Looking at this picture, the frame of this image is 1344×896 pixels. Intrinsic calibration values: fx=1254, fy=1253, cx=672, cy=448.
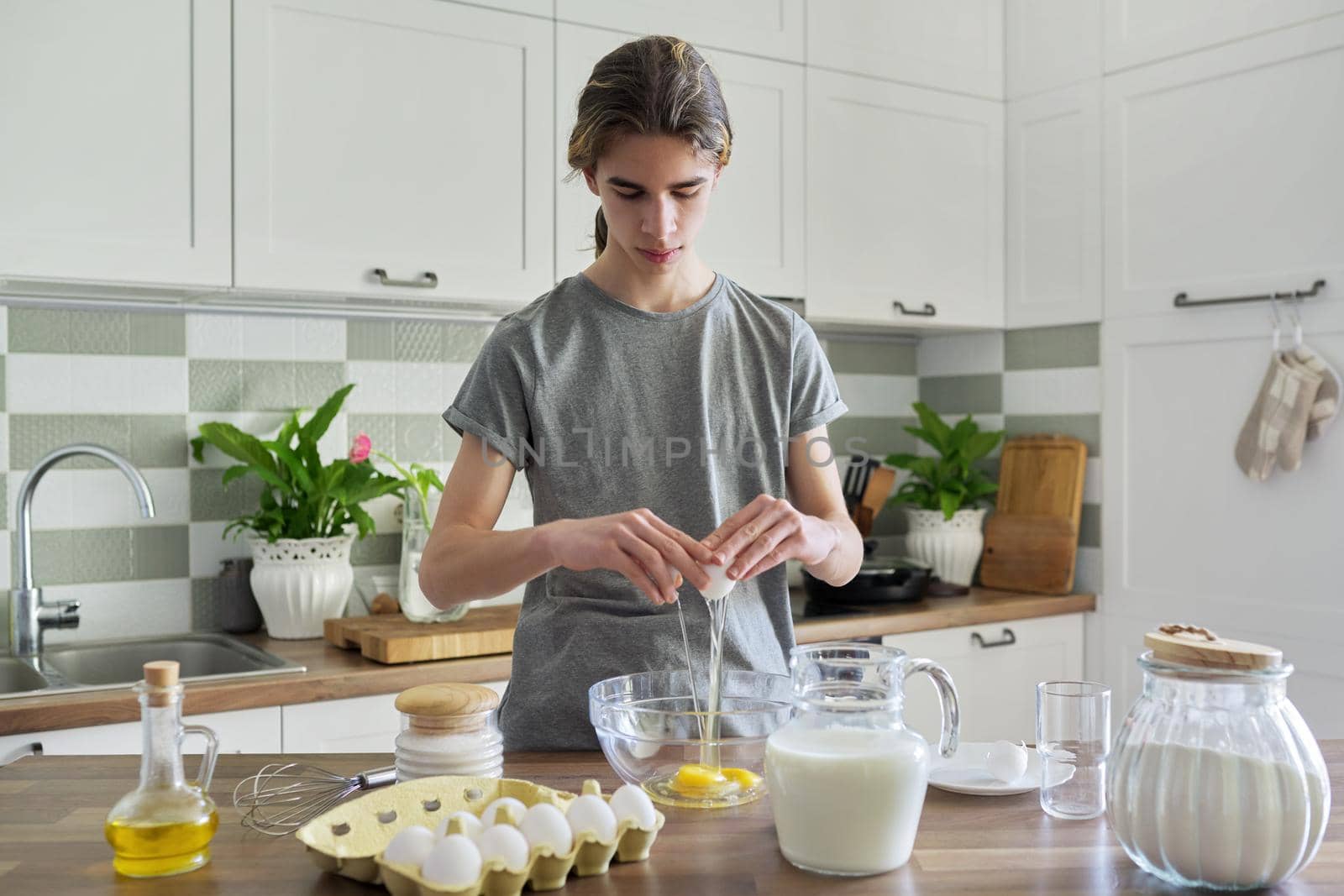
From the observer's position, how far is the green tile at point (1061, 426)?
123 inches

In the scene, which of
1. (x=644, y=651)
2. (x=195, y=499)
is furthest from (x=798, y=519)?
(x=195, y=499)

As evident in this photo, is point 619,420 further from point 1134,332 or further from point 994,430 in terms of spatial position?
point 994,430

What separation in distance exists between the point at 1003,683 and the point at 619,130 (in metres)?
1.99

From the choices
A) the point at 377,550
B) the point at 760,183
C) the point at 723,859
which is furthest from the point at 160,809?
the point at 760,183

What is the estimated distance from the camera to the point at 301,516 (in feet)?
8.17

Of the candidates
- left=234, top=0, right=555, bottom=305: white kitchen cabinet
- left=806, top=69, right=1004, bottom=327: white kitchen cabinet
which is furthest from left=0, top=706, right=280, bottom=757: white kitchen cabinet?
left=806, top=69, right=1004, bottom=327: white kitchen cabinet

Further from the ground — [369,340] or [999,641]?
[369,340]

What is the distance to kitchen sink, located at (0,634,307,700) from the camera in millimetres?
2250

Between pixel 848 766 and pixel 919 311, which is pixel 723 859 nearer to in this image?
pixel 848 766

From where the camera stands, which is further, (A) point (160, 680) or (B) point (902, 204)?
(B) point (902, 204)

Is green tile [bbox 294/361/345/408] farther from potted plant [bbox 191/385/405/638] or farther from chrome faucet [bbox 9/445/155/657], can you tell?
chrome faucet [bbox 9/445/155/657]

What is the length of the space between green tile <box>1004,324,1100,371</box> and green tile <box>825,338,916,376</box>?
13.4 inches

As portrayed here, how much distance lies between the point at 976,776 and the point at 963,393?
238 cm

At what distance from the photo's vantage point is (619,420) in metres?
1.58
